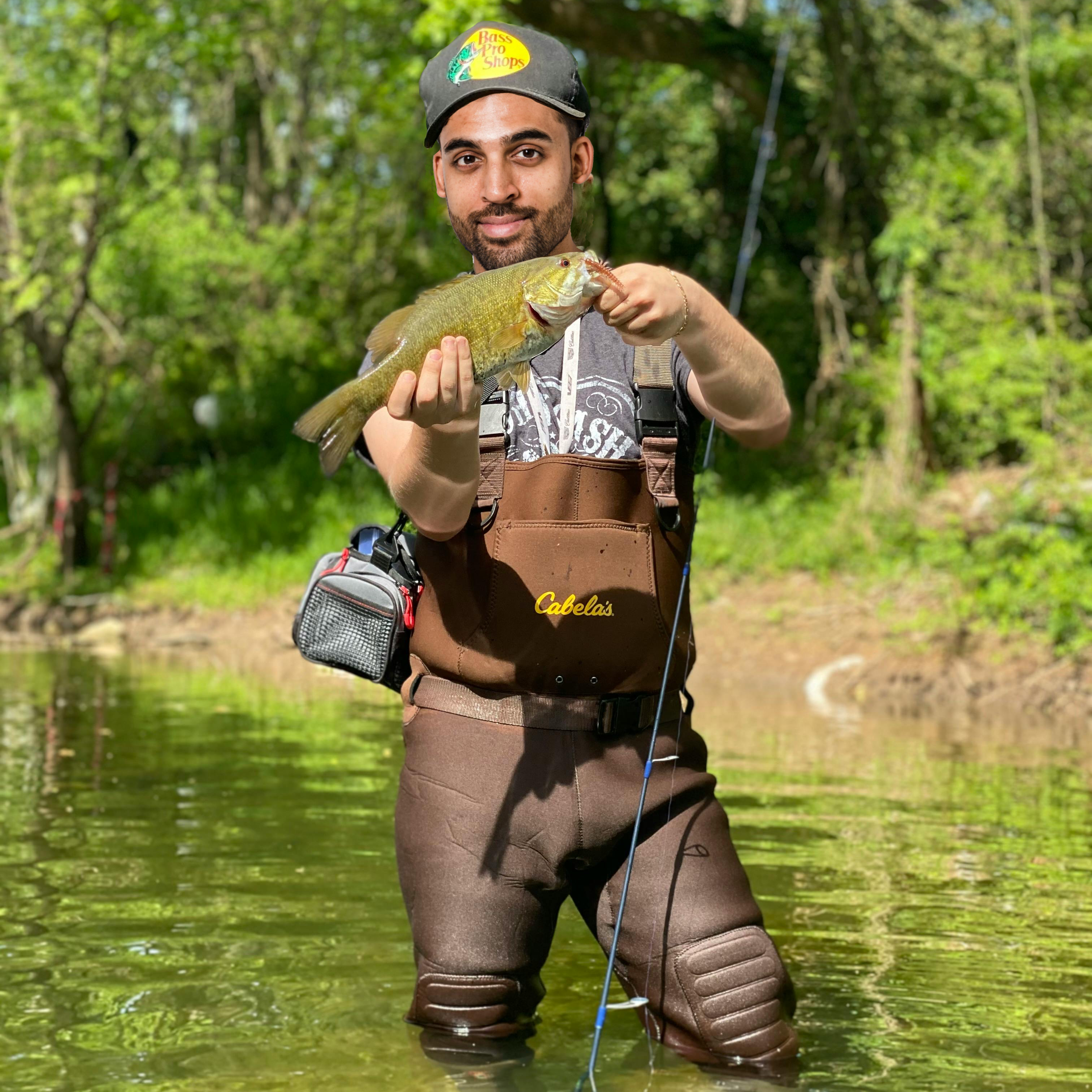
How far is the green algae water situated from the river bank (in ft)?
6.96

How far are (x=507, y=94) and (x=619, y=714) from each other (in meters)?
1.36

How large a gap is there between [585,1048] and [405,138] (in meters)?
19.2

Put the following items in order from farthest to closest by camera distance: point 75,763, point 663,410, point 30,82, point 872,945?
1. point 30,82
2. point 75,763
3. point 872,945
4. point 663,410

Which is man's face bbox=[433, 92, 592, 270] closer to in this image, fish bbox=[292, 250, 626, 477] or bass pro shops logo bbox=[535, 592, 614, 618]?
fish bbox=[292, 250, 626, 477]

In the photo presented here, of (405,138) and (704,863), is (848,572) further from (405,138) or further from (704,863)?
(704,863)

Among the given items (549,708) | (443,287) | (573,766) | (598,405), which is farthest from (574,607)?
(443,287)

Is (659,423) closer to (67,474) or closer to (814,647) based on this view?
(814,647)

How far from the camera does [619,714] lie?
3555 millimetres

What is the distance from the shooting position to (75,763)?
28.8 feet

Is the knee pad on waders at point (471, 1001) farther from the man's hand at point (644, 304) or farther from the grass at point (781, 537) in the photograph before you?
the grass at point (781, 537)

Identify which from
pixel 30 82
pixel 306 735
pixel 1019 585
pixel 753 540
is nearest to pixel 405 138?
pixel 30 82

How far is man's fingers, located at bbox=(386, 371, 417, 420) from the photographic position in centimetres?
296

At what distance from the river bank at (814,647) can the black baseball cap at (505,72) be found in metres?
8.22

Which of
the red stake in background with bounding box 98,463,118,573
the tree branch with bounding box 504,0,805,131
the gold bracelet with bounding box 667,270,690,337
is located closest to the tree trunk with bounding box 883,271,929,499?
the tree branch with bounding box 504,0,805,131
